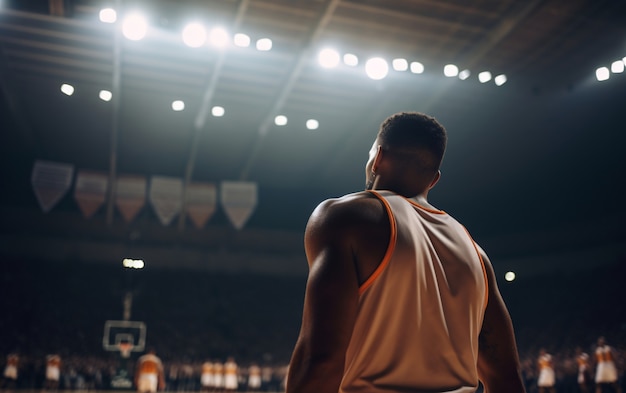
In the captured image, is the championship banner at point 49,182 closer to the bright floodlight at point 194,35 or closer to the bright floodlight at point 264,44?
the bright floodlight at point 194,35

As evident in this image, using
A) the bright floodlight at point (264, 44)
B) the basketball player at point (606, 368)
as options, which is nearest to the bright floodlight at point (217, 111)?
the bright floodlight at point (264, 44)

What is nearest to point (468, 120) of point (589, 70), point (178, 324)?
point (589, 70)

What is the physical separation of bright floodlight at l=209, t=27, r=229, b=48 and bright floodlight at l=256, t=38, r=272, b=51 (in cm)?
81

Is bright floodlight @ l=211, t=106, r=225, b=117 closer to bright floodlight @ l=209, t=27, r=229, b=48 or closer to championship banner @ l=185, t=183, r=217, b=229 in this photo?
championship banner @ l=185, t=183, r=217, b=229

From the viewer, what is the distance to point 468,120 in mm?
16391

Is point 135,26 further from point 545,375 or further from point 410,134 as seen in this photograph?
point 545,375

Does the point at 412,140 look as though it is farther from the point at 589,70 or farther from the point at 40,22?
the point at 589,70

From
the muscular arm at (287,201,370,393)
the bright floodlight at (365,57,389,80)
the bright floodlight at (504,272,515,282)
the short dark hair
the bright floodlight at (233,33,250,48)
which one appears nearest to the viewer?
the muscular arm at (287,201,370,393)

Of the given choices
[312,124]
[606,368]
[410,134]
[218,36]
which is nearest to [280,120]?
[312,124]

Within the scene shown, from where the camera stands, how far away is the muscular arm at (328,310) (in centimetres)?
129

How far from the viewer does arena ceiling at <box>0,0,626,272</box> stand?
12.4 m

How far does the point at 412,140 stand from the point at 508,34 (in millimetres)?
12409

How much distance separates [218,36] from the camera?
41.6 feet

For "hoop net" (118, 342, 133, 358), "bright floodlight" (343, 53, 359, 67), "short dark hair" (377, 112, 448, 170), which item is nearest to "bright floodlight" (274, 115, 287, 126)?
"bright floodlight" (343, 53, 359, 67)
